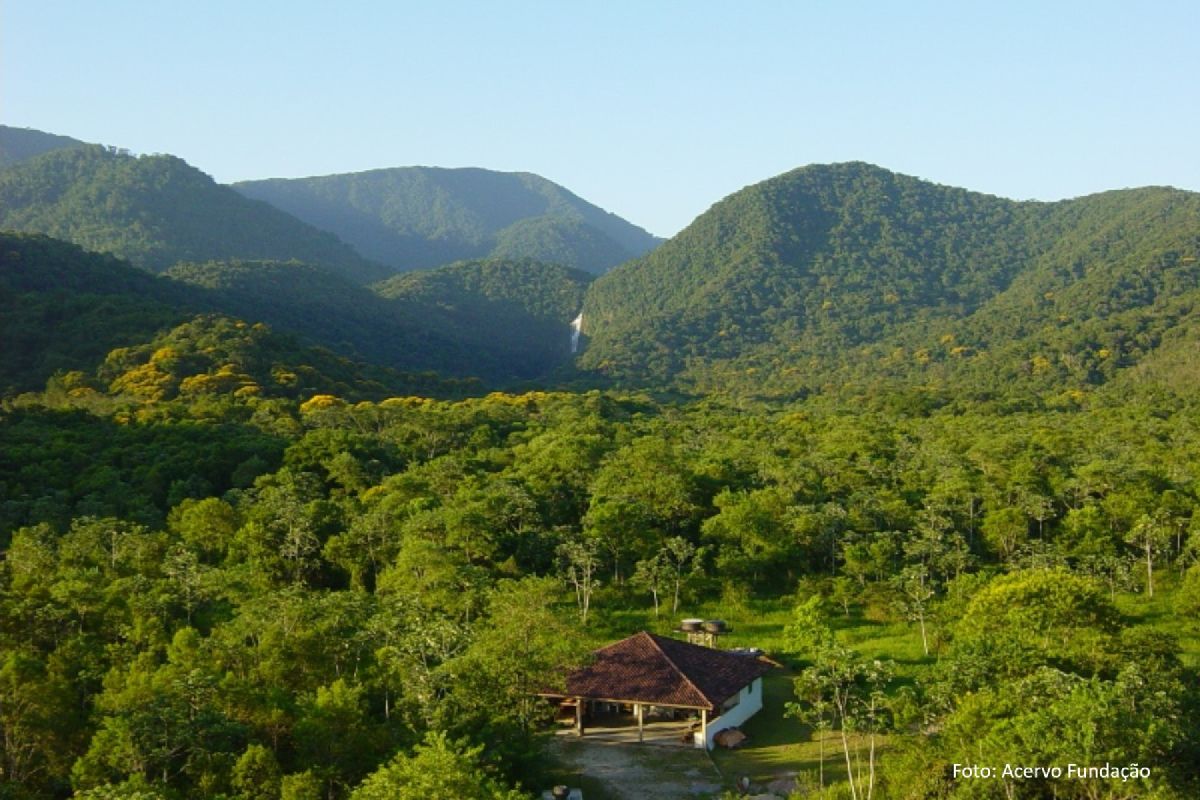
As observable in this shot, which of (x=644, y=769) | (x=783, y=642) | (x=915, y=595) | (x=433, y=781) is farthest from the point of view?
(x=783, y=642)

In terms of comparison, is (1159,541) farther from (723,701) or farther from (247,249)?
(247,249)

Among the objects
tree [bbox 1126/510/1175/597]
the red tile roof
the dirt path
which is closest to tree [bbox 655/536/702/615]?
the red tile roof

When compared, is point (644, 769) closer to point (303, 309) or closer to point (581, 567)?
point (581, 567)

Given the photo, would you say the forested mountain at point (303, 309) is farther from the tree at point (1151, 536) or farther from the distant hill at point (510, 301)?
the tree at point (1151, 536)

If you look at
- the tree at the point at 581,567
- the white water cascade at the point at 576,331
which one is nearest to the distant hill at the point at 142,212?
the white water cascade at the point at 576,331

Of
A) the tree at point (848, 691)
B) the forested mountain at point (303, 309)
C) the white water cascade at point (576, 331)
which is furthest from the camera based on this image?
the white water cascade at point (576, 331)

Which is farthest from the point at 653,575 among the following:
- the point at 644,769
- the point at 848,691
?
the point at 848,691

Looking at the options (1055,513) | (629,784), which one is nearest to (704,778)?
(629,784)
